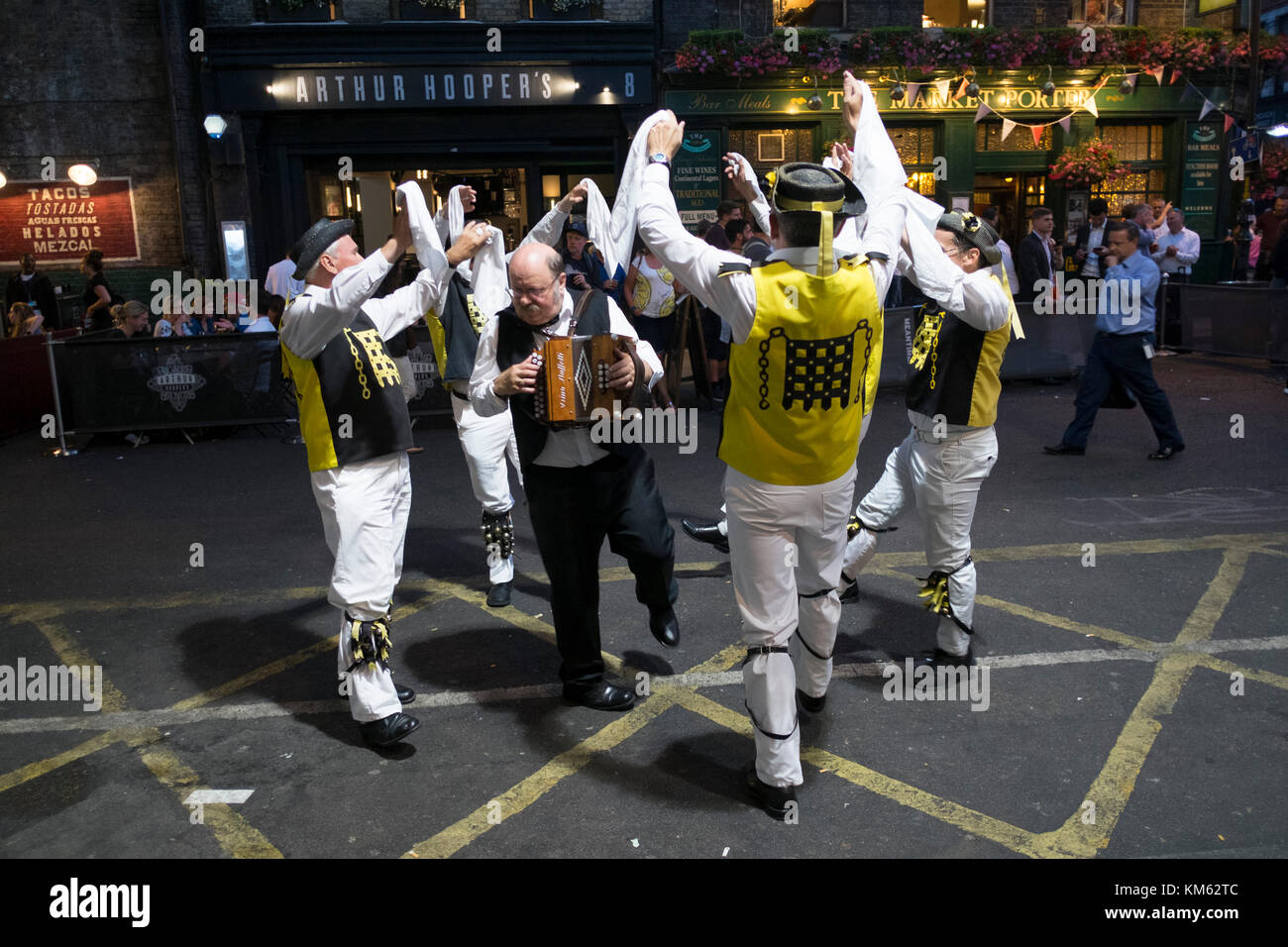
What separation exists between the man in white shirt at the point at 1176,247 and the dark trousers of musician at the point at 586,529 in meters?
13.1

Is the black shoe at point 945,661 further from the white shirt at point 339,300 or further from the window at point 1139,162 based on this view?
the window at point 1139,162

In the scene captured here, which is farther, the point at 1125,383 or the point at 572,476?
the point at 1125,383

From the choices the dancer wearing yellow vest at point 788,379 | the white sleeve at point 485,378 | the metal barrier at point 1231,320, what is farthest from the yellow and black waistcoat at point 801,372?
the metal barrier at point 1231,320

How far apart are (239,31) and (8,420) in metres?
8.01

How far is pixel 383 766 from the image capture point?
4.28 meters

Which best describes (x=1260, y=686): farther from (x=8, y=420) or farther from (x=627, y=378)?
(x=8, y=420)

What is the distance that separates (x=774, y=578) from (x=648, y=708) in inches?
50.7

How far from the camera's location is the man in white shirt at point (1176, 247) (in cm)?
1503

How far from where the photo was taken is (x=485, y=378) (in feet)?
14.7

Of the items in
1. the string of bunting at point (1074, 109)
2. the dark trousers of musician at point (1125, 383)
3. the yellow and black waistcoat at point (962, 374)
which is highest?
the string of bunting at point (1074, 109)

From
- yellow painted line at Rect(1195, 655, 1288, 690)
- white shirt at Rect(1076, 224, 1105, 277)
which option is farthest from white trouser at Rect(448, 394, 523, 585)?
white shirt at Rect(1076, 224, 1105, 277)

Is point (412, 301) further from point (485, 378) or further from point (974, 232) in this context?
point (974, 232)

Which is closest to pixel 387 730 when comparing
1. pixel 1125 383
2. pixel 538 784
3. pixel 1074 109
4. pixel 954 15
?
pixel 538 784

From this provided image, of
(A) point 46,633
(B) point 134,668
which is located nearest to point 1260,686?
(B) point 134,668
